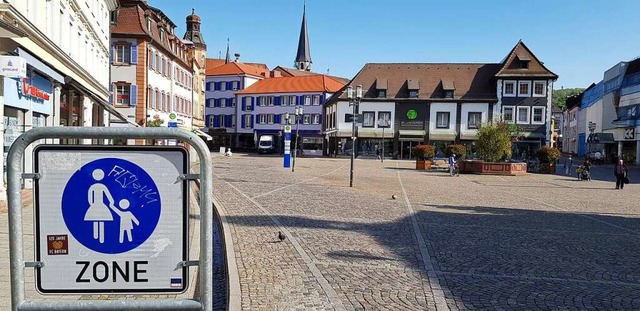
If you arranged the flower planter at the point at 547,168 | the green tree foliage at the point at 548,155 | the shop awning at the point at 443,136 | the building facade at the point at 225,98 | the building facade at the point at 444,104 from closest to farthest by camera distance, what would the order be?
the green tree foliage at the point at 548,155, the flower planter at the point at 547,168, the building facade at the point at 444,104, the shop awning at the point at 443,136, the building facade at the point at 225,98

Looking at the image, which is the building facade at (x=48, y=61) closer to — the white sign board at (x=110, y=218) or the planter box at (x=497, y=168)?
the white sign board at (x=110, y=218)

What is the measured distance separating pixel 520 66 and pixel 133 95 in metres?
40.5

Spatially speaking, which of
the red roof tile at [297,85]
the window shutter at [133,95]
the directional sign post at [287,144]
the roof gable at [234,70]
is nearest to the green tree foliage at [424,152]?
the directional sign post at [287,144]

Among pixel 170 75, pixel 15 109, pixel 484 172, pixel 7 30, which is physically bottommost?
pixel 484 172

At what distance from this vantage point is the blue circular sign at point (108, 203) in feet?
8.48

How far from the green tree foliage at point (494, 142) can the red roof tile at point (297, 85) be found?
39.7 meters

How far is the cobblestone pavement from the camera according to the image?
6.38m

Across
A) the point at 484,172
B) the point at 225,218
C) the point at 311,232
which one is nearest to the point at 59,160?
the point at 311,232

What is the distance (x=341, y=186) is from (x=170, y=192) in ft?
67.3

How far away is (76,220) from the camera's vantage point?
8.54ft

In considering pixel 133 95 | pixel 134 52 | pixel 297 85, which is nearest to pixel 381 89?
pixel 297 85

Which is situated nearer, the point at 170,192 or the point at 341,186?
the point at 170,192

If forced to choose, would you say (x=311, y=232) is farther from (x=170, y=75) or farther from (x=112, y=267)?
(x=170, y=75)

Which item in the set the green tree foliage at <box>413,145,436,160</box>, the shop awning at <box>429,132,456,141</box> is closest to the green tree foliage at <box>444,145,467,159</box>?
the green tree foliage at <box>413,145,436,160</box>
